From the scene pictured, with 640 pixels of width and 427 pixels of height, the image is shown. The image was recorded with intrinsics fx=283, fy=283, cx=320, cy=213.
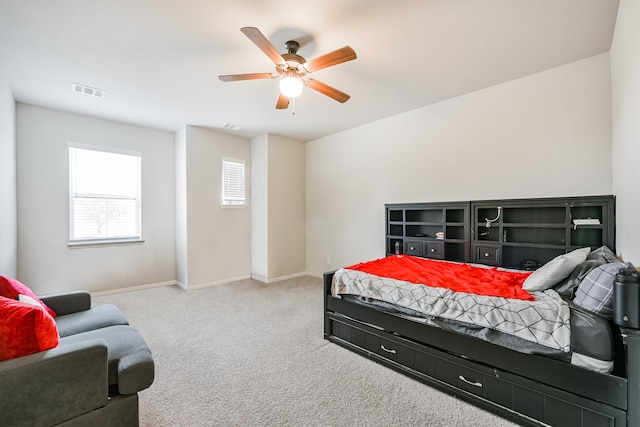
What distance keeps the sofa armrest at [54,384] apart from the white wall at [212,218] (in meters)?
3.50

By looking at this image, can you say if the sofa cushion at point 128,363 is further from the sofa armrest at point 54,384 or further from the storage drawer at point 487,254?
the storage drawer at point 487,254

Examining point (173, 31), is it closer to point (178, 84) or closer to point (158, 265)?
point (178, 84)

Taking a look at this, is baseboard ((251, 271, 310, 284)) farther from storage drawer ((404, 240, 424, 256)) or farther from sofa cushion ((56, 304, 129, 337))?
sofa cushion ((56, 304, 129, 337))

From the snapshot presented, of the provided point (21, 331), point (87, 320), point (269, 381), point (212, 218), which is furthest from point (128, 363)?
point (212, 218)

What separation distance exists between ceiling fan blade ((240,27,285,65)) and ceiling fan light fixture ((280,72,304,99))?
0.16 m

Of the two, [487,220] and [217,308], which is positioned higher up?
[487,220]

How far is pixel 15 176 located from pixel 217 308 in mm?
3183

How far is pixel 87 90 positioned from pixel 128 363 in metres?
3.44

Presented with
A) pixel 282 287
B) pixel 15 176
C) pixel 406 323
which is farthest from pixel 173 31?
pixel 282 287

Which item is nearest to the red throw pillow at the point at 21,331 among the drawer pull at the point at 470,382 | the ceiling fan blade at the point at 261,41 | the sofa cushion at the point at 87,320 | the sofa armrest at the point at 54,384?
the sofa armrest at the point at 54,384

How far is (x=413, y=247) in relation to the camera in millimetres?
4121

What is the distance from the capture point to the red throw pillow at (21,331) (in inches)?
54.0

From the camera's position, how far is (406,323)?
2270 millimetres

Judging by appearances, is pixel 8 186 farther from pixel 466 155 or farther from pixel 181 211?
pixel 466 155
